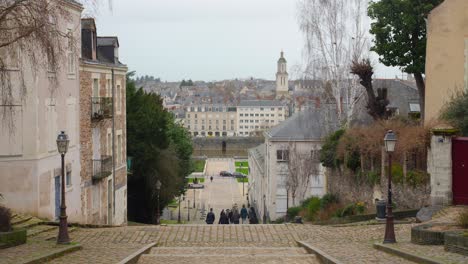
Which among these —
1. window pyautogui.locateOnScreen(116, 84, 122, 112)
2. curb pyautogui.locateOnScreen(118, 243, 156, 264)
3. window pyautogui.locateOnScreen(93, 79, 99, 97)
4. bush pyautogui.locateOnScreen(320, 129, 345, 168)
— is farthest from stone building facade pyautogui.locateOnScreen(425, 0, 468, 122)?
curb pyautogui.locateOnScreen(118, 243, 156, 264)

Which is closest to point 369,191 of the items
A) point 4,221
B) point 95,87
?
point 95,87

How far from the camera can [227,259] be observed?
15.9 meters

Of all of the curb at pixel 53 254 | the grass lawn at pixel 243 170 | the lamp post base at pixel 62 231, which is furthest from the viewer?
the grass lawn at pixel 243 170

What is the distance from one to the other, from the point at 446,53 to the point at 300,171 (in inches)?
941

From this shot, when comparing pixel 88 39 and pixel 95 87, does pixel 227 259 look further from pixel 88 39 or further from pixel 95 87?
pixel 88 39

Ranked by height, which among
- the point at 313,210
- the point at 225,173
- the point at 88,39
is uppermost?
the point at 88,39

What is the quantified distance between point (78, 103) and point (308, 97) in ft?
61.1

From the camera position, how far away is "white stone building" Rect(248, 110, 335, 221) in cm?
5244

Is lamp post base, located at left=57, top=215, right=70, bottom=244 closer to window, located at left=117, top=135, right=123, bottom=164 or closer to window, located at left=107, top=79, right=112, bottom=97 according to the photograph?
window, located at left=107, top=79, right=112, bottom=97

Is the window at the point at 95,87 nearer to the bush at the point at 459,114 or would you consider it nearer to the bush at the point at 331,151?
the bush at the point at 331,151

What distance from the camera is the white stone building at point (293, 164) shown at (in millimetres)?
52438

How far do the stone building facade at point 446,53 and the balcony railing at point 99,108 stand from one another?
1322 cm

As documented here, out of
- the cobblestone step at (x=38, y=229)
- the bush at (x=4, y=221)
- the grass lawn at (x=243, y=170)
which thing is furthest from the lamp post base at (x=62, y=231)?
the grass lawn at (x=243, y=170)

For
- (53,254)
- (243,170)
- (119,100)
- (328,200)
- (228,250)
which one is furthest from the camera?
(243,170)
